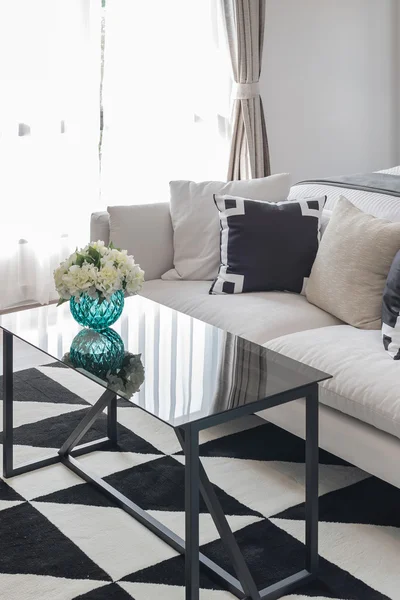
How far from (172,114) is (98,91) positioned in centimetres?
50

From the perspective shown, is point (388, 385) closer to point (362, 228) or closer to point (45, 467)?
point (362, 228)

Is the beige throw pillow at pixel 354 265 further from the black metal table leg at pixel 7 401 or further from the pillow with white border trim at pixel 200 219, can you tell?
the black metal table leg at pixel 7 401

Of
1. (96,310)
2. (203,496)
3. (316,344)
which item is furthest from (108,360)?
(316,344)

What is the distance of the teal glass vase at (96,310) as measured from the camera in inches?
94.0

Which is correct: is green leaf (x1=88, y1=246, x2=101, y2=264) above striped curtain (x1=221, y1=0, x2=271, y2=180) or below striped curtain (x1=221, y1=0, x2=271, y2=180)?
below

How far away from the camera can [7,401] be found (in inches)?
101

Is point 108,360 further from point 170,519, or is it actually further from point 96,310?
point 170,519

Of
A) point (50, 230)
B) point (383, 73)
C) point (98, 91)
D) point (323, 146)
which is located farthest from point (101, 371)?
point (383, 73)

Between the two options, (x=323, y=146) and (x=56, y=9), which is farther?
(x=323, y=146)

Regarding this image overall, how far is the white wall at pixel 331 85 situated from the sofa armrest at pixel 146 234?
220 centimetres

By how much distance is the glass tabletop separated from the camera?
1.92m

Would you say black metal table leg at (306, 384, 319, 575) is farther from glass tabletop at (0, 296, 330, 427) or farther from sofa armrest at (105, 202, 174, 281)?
sofa armrest at (105, 202, 174, 281)

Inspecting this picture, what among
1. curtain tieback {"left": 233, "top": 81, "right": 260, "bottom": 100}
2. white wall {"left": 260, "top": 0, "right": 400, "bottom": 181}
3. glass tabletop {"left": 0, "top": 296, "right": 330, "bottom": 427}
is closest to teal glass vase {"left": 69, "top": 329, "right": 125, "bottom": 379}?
glass tabletop {"left": 0, "top": 296, "right": 330, "bottom": 427}

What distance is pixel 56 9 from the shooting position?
4.26 meters
